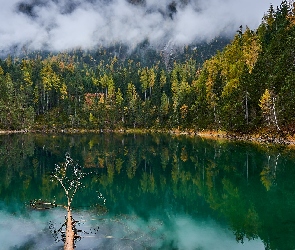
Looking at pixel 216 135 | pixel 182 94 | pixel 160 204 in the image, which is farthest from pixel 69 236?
pixel 182 94

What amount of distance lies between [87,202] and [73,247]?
11301mm

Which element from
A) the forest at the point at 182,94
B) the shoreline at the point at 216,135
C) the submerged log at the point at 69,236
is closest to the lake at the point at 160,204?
the submerged log at the point at 69,236

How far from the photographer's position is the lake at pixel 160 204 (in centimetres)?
2058

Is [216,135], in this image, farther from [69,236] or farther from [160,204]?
[69,236]

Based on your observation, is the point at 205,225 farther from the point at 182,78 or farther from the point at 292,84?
the point at 182,78

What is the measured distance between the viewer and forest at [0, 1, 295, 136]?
266 feet

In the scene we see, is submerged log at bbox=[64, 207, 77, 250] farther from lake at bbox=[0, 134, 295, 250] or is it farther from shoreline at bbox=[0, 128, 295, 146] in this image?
shoreline at bbox=[0, 128, 295, 146]

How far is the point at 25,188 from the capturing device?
36.0 m

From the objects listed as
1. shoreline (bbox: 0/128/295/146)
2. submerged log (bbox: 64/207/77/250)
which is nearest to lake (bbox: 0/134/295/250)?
submerged log (bbox: 64/207/77/250)

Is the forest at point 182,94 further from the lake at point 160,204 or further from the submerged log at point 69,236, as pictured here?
the submerged log at point 69,236

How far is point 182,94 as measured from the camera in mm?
141875

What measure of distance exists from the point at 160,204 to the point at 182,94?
11529 cm

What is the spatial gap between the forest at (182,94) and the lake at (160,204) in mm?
33142

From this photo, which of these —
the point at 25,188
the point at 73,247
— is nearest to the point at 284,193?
the point at 73,247
